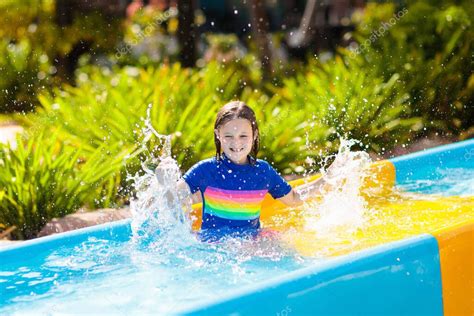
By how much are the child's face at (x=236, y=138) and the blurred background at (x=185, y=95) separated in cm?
173

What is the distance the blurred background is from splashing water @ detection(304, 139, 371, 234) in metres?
1.13

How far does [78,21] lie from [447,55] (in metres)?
5.42

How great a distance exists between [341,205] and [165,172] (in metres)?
1.36

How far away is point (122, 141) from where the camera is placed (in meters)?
5.79

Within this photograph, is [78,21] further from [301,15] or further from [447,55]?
[301,15]

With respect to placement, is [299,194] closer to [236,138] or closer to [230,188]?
[230,188]

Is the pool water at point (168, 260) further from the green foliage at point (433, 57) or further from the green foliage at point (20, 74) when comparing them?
the green foliage at point (20, 74)

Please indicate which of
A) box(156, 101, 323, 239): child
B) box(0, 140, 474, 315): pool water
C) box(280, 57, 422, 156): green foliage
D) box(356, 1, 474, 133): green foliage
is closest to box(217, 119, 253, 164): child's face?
box(156, 101, 323, 239): child

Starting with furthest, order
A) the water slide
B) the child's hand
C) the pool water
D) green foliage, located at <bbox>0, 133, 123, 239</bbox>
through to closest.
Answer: green foliage, located at <bbox>0, 133, 123, 239</bbox>
the child's hand
the pool water
the water slide

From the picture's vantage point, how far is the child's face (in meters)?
3.72

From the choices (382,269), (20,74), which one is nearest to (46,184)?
(382,269)

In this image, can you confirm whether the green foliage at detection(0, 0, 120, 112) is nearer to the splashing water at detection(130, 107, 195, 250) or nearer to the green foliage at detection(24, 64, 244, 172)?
the green foliage at detection(24, 64, 244, 172)

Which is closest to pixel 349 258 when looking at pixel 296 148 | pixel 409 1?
pixel 296 148

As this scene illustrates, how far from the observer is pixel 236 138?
3742mm
